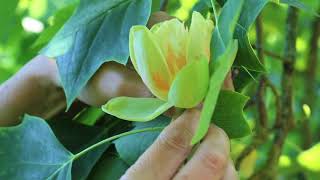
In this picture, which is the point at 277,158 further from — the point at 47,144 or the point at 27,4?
the point at 27,4

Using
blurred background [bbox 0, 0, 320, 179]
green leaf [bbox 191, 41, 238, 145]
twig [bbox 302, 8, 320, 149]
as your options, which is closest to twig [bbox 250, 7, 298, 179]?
blurred background [bbox 0, 0, 320, 179]

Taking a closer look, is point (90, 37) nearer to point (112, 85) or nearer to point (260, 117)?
point (112, 85)

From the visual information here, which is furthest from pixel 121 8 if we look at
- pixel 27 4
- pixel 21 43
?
pixel 21 43

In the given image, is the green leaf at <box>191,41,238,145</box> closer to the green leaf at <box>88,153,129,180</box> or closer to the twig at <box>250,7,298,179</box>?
the green leaf at <box>88,153,129,180</box>

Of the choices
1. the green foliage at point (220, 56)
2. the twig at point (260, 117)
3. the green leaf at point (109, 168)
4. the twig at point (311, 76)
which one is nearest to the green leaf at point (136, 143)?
the green leaf at point (109, 168)

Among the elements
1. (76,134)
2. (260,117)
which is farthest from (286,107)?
(76,134)

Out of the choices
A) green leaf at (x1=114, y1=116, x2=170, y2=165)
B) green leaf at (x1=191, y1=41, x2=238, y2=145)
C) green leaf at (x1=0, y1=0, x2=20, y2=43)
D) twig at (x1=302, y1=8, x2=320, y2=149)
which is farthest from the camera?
twig at (x1=302, y1=8, x2=320, y2=149)

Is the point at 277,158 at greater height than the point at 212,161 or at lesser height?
lesser
